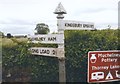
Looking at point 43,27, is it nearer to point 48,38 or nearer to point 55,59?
point 55,59

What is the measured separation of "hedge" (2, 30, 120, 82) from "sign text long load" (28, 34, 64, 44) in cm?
20

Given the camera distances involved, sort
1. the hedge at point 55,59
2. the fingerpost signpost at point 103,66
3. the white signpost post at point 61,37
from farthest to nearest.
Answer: the hedge at point 55,59 < the white signpost post at point 61,37 < the fingerpost signpost at point 103,66

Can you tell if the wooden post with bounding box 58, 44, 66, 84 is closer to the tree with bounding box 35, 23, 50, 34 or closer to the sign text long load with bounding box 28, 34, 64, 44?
the sign text long load with bounding box 28, 34, 64, 44

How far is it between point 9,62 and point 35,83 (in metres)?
0.83

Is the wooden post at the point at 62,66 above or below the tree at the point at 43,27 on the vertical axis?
below

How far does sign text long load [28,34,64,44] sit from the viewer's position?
5547 millimetres

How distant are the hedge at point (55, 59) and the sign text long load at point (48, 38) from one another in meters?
A: 0.20

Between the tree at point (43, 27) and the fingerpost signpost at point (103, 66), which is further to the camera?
the tree at point (43, 27)

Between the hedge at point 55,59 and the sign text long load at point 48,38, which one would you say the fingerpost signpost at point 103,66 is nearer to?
the sign text long load at point 48,38

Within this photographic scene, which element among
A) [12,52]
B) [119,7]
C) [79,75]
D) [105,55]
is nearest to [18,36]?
[12,52]

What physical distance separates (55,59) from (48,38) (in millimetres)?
654

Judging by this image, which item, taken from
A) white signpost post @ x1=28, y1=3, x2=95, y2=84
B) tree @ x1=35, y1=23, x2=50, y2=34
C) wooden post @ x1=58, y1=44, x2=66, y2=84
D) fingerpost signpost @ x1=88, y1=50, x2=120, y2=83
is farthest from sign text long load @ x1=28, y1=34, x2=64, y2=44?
tree @ x1=35, y1=23, x2=50, y2=34

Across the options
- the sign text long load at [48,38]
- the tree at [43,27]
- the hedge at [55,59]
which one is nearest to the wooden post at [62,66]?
the sign text long load at [48,38]

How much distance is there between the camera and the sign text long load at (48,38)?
18.2ft
